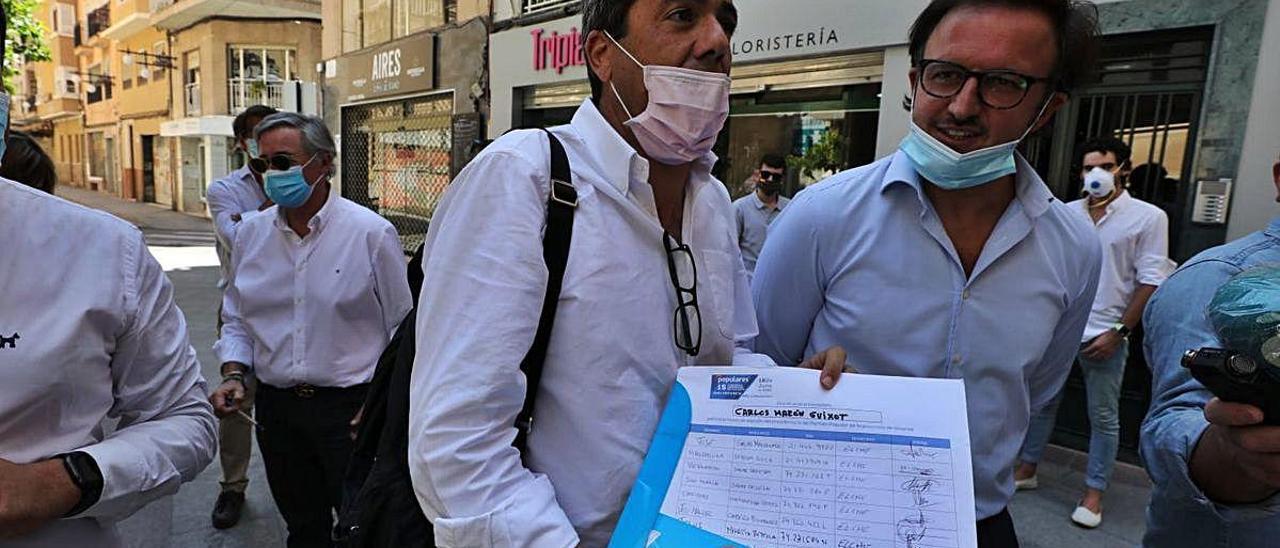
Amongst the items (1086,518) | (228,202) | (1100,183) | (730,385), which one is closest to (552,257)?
(730,385)

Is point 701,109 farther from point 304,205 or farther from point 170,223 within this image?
point 170,223

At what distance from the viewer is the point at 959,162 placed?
155cm

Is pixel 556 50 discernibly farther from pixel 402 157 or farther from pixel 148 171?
pixel 148 171

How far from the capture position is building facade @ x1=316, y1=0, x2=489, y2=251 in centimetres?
1062

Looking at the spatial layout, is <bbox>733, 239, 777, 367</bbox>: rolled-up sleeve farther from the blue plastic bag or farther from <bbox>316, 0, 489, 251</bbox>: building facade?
<bbox>316, 0, 489, 251</bbox>: building facade

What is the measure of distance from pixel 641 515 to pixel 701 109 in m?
A: 0.74

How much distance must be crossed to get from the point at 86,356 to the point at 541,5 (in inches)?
359

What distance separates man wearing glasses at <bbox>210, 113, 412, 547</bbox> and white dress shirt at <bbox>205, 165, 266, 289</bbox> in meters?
1.14

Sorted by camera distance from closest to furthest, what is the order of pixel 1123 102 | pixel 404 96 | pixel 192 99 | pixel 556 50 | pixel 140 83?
pixel 1123 102
pixel 556 50
pixel 404 96
pixel 192 99
pixel 140 83

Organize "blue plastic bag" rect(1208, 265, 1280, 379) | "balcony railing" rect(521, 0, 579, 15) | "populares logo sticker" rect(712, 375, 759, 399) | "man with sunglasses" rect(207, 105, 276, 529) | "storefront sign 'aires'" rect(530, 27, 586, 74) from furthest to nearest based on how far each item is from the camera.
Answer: "balcony railing" rect(521, 0, 579, 15), "storefront sign 'aires'" rect(530, 27, 586, 74), "man with sunglasses" rect(207, 105, 276, 529), "populares logo sticker" rect(712, 375, 759, 399), "blue plastic bag" rect(1208, 265, 1280, 379)

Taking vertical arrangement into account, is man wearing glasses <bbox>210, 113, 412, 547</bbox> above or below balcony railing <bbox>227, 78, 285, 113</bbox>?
below

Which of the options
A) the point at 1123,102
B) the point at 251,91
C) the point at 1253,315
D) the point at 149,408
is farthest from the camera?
the point at 251,91

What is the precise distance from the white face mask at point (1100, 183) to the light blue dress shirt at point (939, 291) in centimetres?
295
